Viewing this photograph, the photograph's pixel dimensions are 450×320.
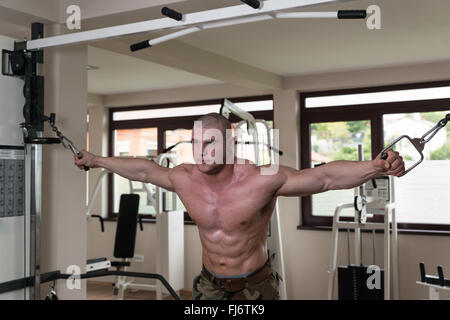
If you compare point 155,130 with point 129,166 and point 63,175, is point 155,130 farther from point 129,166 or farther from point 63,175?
point 129,166

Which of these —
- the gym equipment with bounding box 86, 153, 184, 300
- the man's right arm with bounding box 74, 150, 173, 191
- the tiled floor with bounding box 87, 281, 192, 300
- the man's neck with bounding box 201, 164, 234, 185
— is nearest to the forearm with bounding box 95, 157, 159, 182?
the man's right arm with bounding box 74, 150, 173, 191

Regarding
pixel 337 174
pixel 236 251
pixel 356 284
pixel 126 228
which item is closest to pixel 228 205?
pixel 236 251

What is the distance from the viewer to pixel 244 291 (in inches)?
75.5

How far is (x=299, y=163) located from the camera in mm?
5324

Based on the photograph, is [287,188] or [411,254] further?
[411,254]

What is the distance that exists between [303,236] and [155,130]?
2.27 meters

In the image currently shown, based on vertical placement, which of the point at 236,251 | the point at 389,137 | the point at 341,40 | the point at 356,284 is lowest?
the point at 356,284

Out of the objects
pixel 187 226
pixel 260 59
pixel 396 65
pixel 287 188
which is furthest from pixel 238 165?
pixel 187 226

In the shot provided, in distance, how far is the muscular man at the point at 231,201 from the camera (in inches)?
70.9

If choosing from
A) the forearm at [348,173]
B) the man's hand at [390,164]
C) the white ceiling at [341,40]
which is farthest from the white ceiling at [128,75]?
the man's hand at [390,164]
